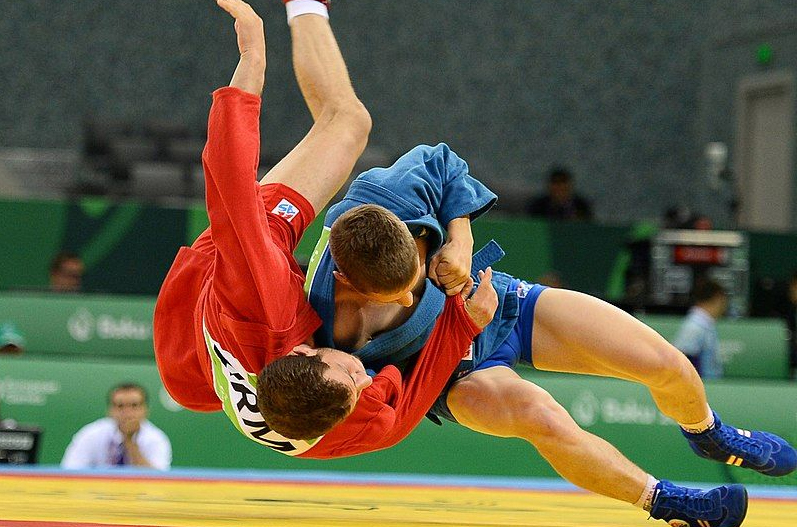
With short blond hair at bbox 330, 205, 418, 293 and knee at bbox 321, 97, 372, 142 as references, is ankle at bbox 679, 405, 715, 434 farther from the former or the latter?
knee at bbox 321, 97, 372, 142

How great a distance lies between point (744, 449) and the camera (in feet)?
10.5

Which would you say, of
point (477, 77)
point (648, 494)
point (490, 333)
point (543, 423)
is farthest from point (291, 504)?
point (477, 77)

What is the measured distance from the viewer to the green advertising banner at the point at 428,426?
223 inches

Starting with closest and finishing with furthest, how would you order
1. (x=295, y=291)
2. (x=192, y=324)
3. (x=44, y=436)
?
1. (x=295, y=291)
2. (x=192, y=324)
3. (x=44, y=436)

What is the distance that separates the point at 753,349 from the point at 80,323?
Answer: 3.72 metres

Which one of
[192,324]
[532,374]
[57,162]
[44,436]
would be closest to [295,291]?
[192,324]

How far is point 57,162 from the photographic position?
36.6 ft

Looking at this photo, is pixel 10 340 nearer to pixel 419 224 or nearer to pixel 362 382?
pixel 419 224

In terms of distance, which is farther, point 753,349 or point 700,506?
point 753,349

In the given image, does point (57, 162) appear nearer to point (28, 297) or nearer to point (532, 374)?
point (28, 297)

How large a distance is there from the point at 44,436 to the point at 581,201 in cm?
460

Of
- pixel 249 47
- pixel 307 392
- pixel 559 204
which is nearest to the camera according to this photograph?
pixel 307 392

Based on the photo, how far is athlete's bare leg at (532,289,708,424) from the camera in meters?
2.93

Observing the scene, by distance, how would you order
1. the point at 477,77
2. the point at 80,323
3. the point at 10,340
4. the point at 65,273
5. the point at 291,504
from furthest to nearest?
the point at 477,77
the point at 65,273
the point at 80,323
the point at 10,340
the point at 291,504
